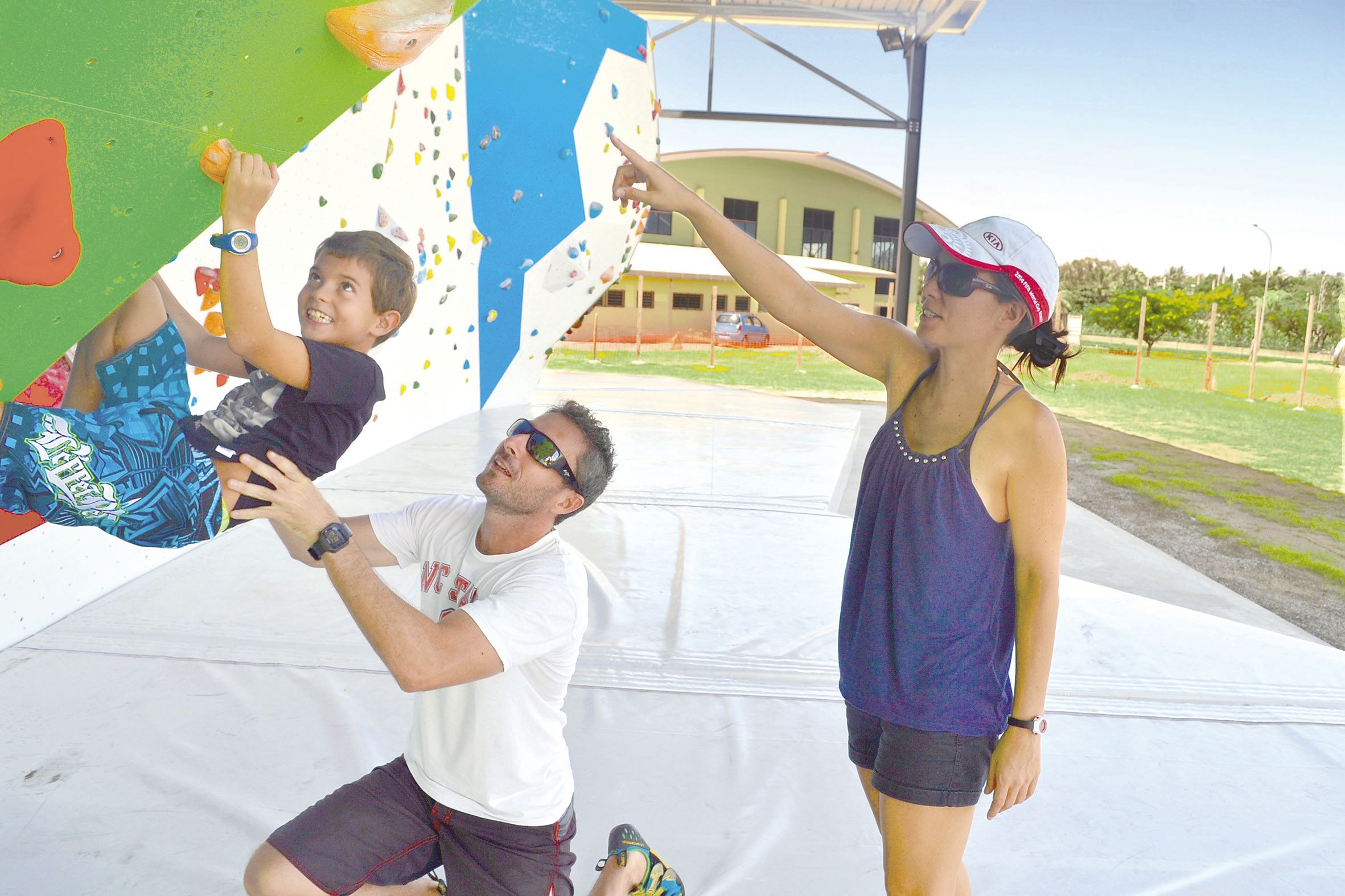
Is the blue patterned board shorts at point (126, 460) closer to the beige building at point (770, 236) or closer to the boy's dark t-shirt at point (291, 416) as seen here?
the boy's dark t-shirt at point (291, 416)

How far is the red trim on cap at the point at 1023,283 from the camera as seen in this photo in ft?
5.12

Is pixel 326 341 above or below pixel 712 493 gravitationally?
above

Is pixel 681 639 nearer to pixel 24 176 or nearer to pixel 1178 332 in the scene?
pixel 24 176

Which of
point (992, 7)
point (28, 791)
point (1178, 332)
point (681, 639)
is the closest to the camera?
point (28, 791)

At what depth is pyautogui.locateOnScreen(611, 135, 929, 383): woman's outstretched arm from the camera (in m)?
1.86

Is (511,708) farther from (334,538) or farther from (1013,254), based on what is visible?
(1013,254)

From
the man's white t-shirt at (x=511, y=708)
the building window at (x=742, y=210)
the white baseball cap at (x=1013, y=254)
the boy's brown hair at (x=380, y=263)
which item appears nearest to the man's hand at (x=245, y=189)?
the boy's brown hair at (x=380, y=263)

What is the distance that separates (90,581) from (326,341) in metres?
2.20

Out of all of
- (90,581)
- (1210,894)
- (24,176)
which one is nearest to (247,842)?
(24,176)

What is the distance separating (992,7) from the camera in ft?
66.8

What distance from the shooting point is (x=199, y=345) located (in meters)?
2.19

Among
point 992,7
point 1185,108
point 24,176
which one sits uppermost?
point 992,7

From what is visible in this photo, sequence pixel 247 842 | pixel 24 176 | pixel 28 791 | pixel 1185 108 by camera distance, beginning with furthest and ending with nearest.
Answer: pixel 1185 108, pixel 28 791, pixel 247 842, pixel 24 176

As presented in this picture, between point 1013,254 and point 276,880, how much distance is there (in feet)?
5.17
